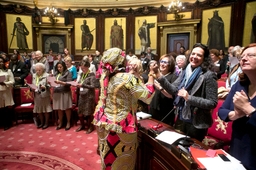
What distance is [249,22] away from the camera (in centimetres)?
820

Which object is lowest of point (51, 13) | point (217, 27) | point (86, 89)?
point (86, 89)

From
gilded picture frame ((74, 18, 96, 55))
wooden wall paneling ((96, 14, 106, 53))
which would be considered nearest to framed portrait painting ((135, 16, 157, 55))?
wooden wall paneling ((96, 14, 106, 53))

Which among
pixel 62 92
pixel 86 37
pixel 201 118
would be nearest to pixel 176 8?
pixel 86 37

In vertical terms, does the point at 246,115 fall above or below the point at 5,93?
above

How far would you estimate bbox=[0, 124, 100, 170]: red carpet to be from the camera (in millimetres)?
3062

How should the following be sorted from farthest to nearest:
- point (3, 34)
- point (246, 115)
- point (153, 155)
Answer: point (3, 34) < point (153, 155) < point (246, 115)

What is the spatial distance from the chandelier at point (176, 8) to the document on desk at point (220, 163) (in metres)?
9.76

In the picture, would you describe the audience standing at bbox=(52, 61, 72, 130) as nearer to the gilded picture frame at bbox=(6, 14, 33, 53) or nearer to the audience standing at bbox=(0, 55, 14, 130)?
the audience standing at bbox=(0, 55, 14, 130)

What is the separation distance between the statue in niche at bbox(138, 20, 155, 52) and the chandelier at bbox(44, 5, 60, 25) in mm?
4984

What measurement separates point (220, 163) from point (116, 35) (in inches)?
446

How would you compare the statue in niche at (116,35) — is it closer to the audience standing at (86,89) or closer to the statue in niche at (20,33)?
the statue in niche at (20,33)

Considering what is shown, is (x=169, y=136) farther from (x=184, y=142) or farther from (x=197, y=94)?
(x=197, y=94)

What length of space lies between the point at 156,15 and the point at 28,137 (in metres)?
9.38

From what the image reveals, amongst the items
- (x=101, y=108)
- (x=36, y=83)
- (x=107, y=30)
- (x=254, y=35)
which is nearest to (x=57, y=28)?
(x=107, y=30)
